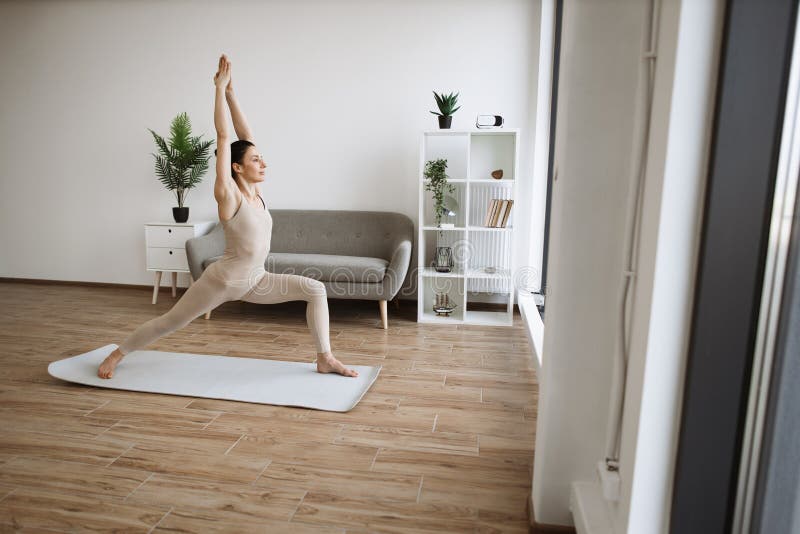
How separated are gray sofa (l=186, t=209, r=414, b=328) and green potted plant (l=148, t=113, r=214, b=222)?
0.43 m

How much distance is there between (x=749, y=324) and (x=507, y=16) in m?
3.98

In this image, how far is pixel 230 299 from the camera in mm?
2773

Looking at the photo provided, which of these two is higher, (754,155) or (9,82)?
(9,82)

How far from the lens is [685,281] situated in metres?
1.02

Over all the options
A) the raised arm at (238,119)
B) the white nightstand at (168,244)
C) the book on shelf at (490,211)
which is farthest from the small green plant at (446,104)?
the white nightstand at (168,244)

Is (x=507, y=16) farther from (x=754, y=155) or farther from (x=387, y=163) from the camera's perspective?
(x=754, y=155)

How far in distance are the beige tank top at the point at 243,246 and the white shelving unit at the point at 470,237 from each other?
1714mm

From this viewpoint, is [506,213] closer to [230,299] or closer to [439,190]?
[439,190]

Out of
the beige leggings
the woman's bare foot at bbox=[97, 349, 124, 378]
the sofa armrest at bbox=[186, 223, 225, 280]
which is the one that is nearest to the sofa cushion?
the sofa armrest at bbox=[186, 223, 225, 280]

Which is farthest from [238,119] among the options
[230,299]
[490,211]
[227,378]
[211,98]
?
[211,98]

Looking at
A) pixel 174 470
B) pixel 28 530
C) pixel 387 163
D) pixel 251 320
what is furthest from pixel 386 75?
pixel 28 530

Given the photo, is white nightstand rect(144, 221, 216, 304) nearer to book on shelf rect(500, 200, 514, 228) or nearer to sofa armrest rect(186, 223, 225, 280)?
sofa armrest rect(186, 223, 225, 280)

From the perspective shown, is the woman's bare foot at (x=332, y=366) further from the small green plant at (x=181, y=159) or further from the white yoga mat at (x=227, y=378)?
the small green plant at (x=181, y=159)

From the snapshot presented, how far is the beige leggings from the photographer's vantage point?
270 cm
